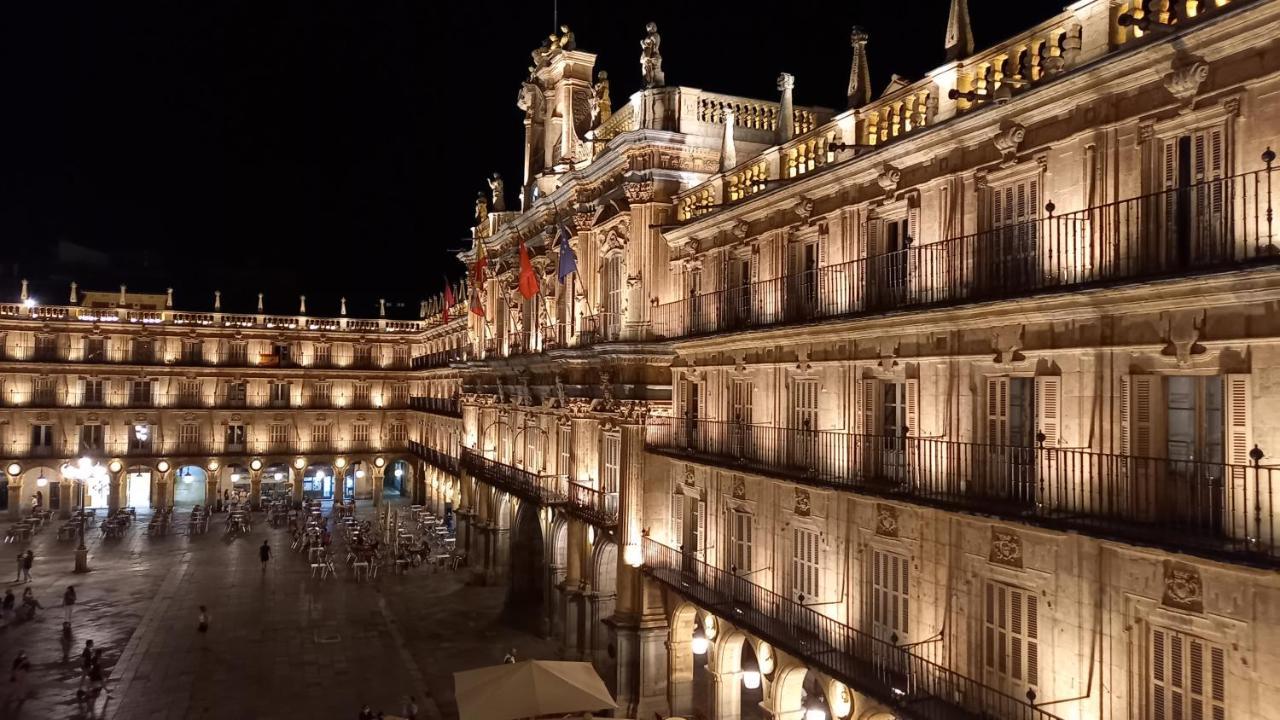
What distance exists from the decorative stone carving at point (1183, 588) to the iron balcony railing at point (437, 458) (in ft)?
133

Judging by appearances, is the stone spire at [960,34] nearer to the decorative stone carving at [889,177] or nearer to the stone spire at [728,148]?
the decorative stone carving at [889,177]

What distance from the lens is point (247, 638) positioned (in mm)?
32781

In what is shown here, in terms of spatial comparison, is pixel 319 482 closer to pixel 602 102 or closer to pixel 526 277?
pixel 526 277

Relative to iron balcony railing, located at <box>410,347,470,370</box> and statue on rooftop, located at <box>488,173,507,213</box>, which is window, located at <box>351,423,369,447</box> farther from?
statue on rooftop, located at <box>488,173,507,213</box>

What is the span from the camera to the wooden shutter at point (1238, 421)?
9992mm

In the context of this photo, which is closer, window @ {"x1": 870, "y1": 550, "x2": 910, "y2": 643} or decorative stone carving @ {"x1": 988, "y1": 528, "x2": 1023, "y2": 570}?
decorative stone carving @ {"x1": 988, "y1": 528, "x2": 1023, "y2": 570}

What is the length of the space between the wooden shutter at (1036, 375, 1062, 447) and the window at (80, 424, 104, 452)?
67530mm

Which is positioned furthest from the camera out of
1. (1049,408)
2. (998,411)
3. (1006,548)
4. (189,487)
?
(189,487)

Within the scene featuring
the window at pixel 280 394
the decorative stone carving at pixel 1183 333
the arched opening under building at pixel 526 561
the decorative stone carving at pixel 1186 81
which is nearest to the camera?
the decorative stone carving at pixel 1186 81

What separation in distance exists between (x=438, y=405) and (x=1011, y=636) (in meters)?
54.1

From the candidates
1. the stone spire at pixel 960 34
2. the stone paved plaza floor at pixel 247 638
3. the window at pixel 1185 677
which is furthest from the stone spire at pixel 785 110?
the stone paved plaza floor at pixel 247 638

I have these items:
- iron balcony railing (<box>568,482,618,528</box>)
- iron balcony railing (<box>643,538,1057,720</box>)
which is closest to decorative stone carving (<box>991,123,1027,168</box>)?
iron balcony railing (<box>643,538,1057,720</box>)

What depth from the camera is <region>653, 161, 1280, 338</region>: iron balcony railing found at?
9906 mm

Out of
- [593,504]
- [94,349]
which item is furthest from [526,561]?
[94,349]
